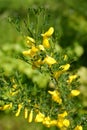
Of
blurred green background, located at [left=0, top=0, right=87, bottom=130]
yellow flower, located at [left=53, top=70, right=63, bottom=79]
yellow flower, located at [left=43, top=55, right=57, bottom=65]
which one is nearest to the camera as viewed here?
yellow flower, located at [left=43, top=55, right=57, bottom=65]

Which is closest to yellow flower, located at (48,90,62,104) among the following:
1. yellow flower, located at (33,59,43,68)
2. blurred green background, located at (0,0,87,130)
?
yellow flower, located at (33,59,43,68)

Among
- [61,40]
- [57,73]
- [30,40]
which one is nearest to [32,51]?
[30,40]

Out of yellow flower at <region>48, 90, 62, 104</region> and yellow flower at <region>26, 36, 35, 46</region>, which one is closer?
yellow flower at <region>26, 36, 35, 46</region>

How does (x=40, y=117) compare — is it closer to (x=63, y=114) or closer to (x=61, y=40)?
(x=63, y=114)

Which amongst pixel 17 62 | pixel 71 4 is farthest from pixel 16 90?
pixel 71 4

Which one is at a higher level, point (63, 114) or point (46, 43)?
point (46, 43)

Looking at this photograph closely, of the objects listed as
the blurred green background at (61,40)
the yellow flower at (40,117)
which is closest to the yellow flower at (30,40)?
the yellow flower at (40,117)

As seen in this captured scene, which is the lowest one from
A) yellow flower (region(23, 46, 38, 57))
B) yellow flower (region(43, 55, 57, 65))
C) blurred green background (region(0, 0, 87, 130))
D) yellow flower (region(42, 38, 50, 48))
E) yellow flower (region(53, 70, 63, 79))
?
yellow flower (region(43, 55, 57, 65))

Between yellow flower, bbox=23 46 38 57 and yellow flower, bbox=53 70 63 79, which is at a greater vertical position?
yellow flower, bbox=23 46 38 57

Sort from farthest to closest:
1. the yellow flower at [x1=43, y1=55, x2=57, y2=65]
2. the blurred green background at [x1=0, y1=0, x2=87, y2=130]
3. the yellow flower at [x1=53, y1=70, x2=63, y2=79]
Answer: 1. the blurred green background at [x1=0, y1=0, x2=87, y2=130]
2. the yellow flower at [x1=53, y1=70, x2=63, y2=79]
3. the yellow flower at [x1=43, y1=55, x2=57, y2=65]

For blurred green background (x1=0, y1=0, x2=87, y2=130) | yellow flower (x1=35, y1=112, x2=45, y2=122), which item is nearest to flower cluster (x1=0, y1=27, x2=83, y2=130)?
yellow flower (x1=35, y1=112, x2=45, y2=122)

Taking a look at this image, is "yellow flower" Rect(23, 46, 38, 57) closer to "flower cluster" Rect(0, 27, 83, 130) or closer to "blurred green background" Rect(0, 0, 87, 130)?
"flower cluster" Rect(0, 27, 83, 130)
